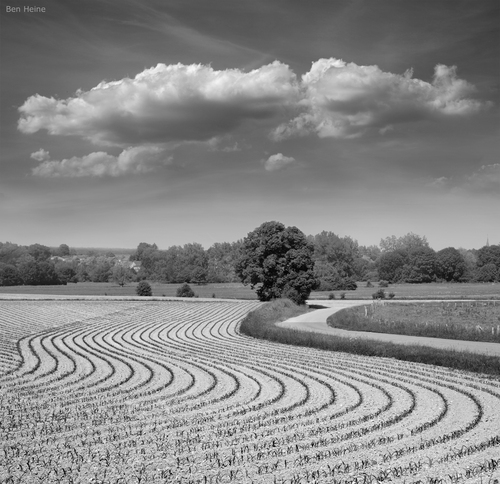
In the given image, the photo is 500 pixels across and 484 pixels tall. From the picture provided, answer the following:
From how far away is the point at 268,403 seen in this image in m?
15.7

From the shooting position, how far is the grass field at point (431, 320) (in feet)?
109

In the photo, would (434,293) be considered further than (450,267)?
No

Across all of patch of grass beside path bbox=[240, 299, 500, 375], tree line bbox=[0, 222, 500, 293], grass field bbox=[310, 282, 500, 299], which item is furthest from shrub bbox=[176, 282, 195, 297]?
patch of grass beside path bbox=[240, 299, 500, 375]

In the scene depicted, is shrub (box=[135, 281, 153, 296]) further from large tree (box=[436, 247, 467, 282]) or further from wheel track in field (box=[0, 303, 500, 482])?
large tree (box=[436, 247, 467, 282])

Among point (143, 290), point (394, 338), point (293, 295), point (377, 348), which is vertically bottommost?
point (394, 338)

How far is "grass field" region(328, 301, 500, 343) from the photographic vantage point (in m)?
33.2

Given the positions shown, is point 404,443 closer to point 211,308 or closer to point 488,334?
point 488,334

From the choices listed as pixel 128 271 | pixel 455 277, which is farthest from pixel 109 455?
pixel 128 271

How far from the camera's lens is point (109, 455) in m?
11.1

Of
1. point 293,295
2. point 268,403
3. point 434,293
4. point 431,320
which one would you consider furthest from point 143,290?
point 268,403

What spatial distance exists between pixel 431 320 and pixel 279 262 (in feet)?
57.9

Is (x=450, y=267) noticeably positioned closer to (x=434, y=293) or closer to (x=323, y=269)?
(x=323, y=269)

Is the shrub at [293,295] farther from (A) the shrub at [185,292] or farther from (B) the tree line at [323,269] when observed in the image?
(A) the shrub at [185,292]

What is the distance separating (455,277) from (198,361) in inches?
4197
